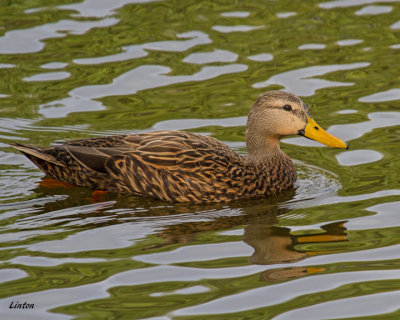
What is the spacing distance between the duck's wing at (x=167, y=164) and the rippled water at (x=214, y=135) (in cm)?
21

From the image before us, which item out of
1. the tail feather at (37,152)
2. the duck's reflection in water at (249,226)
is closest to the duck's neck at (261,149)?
the duck's reflection in water at (249,226)

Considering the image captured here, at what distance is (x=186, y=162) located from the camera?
9.35 m

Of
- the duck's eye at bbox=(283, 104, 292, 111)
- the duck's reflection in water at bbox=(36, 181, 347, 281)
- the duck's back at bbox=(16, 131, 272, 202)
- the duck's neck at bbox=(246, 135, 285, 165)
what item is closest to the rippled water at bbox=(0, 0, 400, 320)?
the duck's reflection in water at bbox=(36, 181, 347, 281)

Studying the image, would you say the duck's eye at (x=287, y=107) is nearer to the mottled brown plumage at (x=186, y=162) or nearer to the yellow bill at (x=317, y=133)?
the mottled brown plumage at (x=186, y=162)

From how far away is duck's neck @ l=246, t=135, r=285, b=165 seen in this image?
975 centimetres

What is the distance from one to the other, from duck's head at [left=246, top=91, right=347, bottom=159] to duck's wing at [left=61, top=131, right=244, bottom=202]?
0.46 meters

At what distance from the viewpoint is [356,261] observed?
7227 mm

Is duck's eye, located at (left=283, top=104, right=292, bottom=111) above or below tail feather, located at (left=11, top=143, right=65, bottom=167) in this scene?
above

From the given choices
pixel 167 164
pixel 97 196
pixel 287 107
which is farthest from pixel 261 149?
pixel 97 196

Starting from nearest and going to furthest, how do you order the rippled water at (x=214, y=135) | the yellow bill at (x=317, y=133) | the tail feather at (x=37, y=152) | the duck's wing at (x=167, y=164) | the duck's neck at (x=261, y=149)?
the rippled water at (x=214, y=135), the duck's wing at (x=167, y=164), the yellow bill at (x=317, y=133), the tail feather at (x=37, y=152), the duck's neck at (x=261, y=149)

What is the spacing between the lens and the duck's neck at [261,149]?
32.0ft

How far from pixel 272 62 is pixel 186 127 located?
98.5 inches

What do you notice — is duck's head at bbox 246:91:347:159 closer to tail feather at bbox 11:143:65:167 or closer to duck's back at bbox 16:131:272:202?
duck's back at bbox 16:131:272:202

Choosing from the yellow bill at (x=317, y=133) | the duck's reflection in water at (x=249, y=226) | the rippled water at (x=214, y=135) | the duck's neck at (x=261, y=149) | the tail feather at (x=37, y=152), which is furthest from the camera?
the duck's neck at (x=261, y=149)
